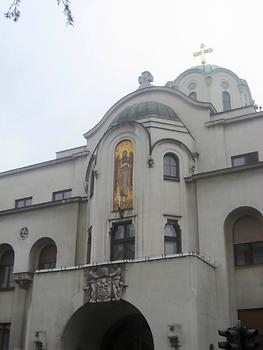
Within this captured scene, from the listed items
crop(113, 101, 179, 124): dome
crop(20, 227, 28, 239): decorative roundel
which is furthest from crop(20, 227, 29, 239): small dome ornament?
crop(113, 101, 179, 124): dome

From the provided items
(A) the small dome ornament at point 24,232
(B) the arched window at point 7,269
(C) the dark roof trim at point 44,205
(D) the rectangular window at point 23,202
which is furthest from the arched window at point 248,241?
(D) the rectangular window at point 23,202

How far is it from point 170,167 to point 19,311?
35.6 feet

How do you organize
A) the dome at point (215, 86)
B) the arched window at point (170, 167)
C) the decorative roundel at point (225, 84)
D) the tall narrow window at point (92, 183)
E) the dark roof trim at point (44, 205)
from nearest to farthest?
the arched window at point (170, 167) → the tall narrow window at point (92, 183) → the dark roof trim at point (44, 205) → the dome at point (215, 86) → the decorative roundel at point (225, 84)

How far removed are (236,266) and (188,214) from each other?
11.2 feet

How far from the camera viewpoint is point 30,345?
22.8 meters

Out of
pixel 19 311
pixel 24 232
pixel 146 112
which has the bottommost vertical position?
pixel 19 311

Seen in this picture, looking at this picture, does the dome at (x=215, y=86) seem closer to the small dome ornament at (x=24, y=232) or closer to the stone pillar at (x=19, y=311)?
the small dome ornament at (x=24, y=232)

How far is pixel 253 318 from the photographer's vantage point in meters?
22.4

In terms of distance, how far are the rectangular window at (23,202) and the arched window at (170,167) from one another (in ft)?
33.6

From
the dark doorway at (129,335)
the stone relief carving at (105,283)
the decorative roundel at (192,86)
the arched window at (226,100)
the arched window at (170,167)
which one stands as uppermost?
the decorative roundel at (192,86)

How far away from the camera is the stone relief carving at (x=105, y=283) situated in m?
22.0

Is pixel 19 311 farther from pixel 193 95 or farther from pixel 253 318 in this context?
pixel 193 95

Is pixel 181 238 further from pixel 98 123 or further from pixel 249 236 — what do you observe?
pixel 98 123

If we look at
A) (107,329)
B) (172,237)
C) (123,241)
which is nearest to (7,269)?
(107,329)
